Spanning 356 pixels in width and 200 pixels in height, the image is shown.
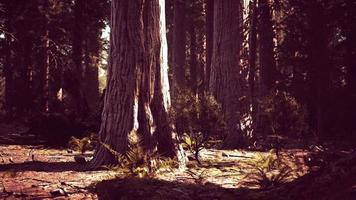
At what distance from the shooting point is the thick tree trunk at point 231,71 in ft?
39.4

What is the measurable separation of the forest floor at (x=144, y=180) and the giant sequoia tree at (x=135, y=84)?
30.8 inches

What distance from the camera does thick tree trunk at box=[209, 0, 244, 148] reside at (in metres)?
12.0

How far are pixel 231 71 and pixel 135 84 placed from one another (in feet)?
14.2

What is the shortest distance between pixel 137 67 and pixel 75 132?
5.54m

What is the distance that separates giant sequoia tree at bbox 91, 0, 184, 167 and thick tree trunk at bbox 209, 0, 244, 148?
362cm

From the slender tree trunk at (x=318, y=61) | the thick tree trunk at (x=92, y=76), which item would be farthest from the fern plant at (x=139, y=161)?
the thick tree trunk at (x=92, y=76)

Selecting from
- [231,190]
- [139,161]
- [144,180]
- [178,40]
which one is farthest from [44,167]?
[178,40]

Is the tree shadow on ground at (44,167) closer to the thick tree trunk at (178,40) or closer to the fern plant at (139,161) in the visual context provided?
the fern plant at (139,161)

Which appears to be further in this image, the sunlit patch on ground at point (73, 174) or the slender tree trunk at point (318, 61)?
the slender tree trunk at point (318, 61)

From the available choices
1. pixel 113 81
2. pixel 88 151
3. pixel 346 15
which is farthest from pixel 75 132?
pixel 346 15

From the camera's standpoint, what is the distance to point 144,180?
5.22m

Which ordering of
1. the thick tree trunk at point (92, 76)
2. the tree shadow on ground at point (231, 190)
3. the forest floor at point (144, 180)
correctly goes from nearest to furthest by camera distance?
the tree shadow on ground at point (231, 190)
the forest floor at point (144, 180)
the thick tree trunk at point (92, 76)

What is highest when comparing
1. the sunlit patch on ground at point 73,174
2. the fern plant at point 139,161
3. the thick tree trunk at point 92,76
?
the thick tree trunk at point 92,76

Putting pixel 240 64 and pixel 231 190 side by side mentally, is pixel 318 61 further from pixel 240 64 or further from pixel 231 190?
pixel 231 190
